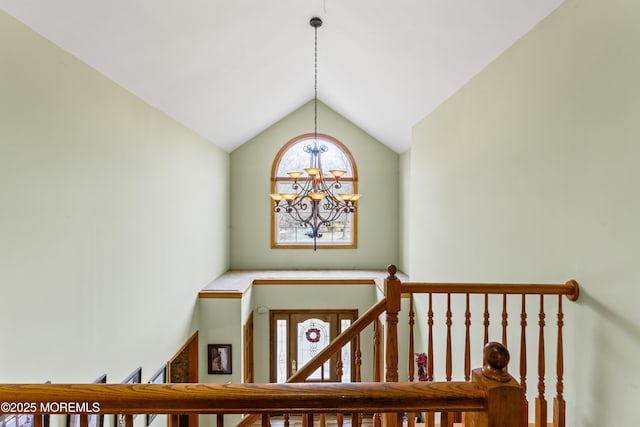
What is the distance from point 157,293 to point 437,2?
372cm

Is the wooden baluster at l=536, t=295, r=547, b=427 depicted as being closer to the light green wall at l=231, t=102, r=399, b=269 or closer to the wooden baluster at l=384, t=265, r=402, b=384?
the wooden baluster at l=384, t=265, r=402, b=384

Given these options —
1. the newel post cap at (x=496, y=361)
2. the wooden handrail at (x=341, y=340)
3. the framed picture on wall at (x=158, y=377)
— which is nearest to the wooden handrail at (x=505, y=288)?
the wooden handrail at (x=341, y=340)

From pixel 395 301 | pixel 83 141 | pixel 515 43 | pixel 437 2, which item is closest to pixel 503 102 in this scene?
pixel 515 43

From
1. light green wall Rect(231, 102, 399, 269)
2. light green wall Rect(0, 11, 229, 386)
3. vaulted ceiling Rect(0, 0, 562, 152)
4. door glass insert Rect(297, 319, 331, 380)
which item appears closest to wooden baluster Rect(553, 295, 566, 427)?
vaulted ceiling Rect(0, 0, 562, 152)

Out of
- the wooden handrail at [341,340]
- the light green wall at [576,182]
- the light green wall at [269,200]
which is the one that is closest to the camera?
the light green wall at [576,182]

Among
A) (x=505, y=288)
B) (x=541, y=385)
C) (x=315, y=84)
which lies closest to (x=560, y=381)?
(x=541, y=385)

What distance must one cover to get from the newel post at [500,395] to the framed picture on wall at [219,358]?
485cm

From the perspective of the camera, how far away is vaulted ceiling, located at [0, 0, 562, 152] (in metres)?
2.37

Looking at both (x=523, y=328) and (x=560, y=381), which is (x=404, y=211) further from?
(x=560, y=381)

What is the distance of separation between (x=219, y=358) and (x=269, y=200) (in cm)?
296

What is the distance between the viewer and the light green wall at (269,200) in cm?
695

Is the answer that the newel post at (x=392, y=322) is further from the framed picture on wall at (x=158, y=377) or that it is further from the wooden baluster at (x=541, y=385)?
the framed picture on wall at (x=158, y=377)

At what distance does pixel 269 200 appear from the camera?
275 inches

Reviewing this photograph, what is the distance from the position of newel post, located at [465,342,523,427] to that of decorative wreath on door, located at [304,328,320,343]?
5575mm
